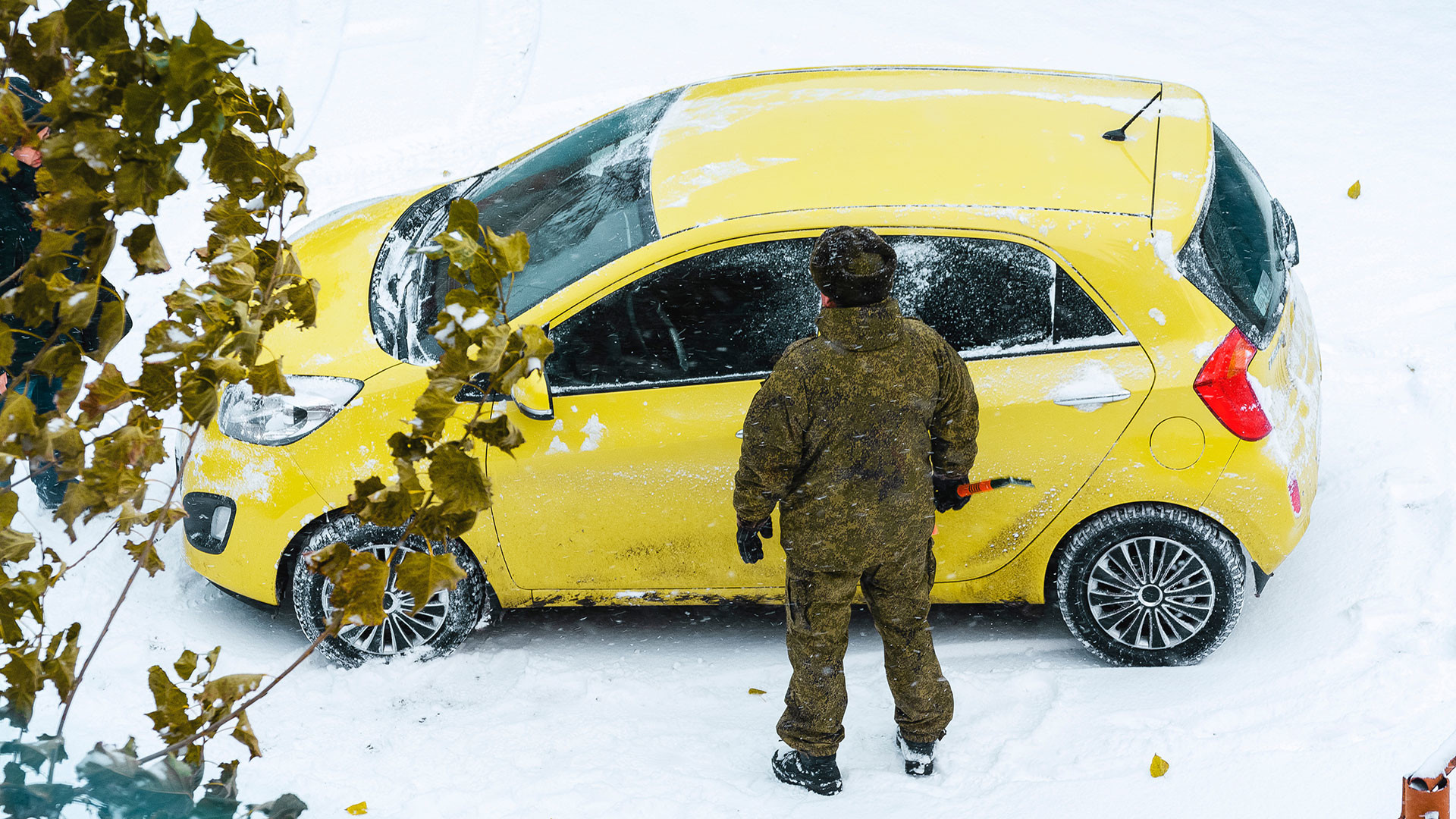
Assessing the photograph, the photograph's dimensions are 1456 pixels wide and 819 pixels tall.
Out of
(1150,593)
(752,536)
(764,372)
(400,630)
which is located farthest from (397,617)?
(1150,593)

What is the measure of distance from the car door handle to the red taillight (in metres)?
0.21

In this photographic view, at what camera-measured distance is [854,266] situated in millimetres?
2830

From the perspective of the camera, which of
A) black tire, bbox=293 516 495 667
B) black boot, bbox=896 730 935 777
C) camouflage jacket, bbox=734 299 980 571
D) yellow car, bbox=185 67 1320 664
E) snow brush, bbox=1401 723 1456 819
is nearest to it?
snow brush, bbox=1401 723 1456 819

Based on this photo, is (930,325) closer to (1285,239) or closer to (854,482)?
(854,482)

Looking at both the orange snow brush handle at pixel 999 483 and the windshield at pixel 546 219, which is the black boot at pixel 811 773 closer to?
the orange snow brush handle at pixel 999 483

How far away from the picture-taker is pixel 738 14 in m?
8.78

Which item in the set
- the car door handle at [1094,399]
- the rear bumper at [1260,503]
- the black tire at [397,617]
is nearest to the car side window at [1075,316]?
the car door handle at [1094,399]

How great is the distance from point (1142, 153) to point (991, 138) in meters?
0.49

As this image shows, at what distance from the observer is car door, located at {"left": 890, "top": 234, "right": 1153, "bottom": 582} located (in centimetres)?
352

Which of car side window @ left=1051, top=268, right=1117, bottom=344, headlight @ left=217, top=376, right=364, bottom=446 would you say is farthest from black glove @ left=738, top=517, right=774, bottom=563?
headlight @ left=217, top=376, right=364, bottom=446

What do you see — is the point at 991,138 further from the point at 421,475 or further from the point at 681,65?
the point at 681,65

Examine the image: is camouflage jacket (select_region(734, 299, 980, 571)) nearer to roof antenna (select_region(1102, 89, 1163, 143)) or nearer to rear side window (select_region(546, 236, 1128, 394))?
rear side window (select_region(546, 236, 1128, 394))

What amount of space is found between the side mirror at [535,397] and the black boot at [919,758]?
1.46 metres

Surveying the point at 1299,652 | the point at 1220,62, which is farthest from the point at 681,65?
the point at 1299,652
